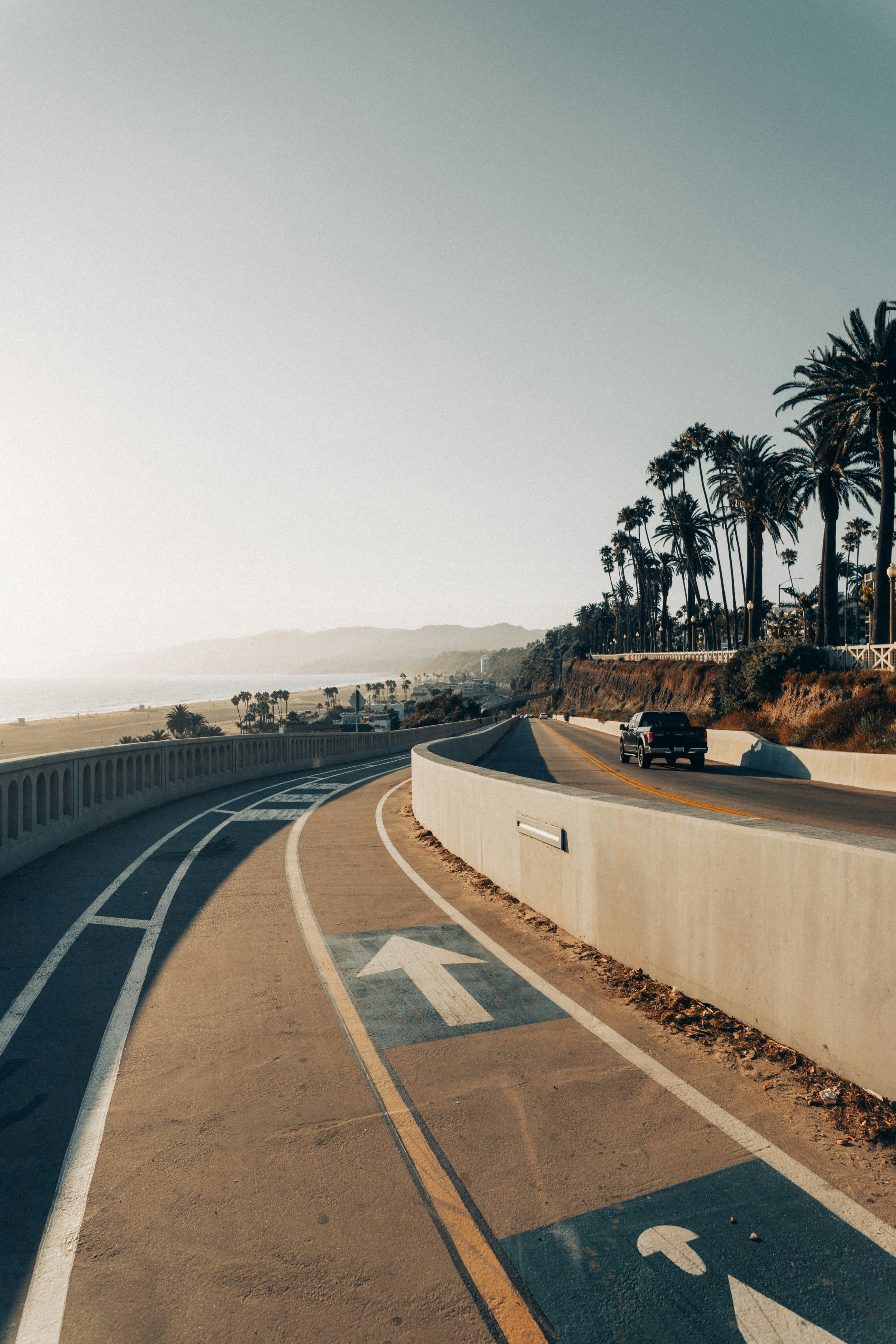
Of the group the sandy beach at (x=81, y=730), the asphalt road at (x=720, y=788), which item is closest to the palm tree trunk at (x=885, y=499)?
the asphalt road at (x=720, y=788)

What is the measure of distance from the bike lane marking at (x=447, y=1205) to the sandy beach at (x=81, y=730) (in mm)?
74064

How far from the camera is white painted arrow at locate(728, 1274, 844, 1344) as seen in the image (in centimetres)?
260

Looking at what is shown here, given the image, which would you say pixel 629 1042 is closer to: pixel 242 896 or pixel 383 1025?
pixel 383 1025

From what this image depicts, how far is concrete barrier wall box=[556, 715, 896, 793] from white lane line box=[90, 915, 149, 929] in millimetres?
18616

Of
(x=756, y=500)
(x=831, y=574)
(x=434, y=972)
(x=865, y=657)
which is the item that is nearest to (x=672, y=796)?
(x=434, y=972)

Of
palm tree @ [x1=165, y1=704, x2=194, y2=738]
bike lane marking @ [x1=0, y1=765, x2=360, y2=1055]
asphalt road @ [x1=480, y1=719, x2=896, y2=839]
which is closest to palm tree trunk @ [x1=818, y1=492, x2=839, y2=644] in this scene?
asphalt road @ [x1=480, y1=719, x2=896, y2=839]

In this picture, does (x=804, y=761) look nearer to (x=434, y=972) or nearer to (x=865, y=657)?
(x=865, y=657)

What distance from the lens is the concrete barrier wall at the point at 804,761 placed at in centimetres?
2039

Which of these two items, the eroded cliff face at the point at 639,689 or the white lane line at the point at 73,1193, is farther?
the eroded cliff face at the point at 639,689

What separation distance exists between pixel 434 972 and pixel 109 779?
1128 cm

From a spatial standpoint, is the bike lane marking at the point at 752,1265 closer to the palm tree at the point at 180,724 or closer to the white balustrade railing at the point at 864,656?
the white balustrade railing at the point at 864,656

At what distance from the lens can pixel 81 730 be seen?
131750 millimetres

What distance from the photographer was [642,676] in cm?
9138

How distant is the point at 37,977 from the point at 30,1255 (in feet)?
12.5
